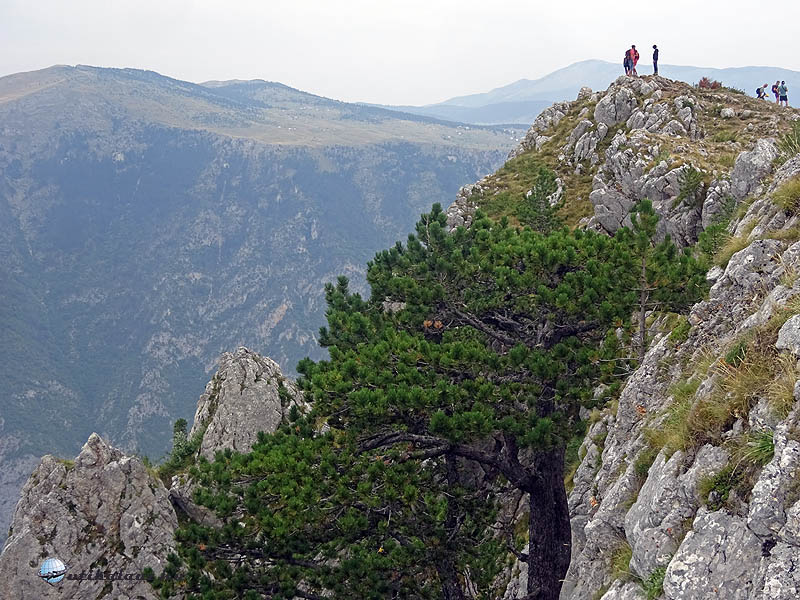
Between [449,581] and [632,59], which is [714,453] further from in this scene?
[632,59]

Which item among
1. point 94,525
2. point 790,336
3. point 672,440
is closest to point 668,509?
point 672,440

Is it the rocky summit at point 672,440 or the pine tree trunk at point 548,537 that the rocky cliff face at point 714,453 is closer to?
the rocky summit at point 672,440

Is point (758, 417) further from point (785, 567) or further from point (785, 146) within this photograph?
point (785, 146)

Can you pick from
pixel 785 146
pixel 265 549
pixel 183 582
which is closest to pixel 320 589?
pixel 265 549

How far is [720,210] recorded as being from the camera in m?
27.6

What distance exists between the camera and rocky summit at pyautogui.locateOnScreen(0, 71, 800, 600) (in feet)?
22.4

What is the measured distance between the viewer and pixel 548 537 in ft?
56.2

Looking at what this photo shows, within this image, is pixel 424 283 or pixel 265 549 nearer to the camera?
pixel 265 549

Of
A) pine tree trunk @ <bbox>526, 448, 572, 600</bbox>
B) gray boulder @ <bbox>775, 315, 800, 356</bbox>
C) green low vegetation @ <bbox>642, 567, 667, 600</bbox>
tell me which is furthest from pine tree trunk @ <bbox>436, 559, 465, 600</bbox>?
gray boulder @ <bbox>775, 315, 800, 356</bbox>

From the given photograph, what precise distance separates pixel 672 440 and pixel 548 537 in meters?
9.85

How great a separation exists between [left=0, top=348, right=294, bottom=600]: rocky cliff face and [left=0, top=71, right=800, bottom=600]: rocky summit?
7cm

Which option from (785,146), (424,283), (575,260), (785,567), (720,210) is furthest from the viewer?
(720,210)

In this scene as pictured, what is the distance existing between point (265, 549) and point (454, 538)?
5.49 meters

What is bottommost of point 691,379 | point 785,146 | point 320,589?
point 320,589
